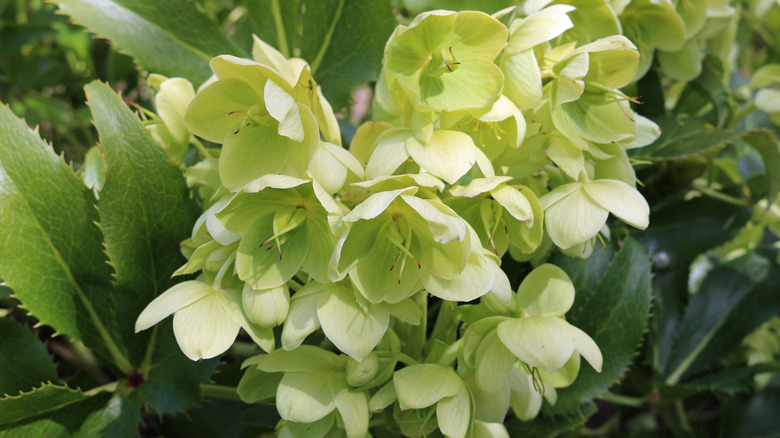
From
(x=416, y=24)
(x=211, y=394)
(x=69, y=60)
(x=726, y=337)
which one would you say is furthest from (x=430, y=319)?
(x=69, y=60)

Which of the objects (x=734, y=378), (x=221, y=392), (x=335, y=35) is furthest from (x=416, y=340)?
(x=734, y=378)

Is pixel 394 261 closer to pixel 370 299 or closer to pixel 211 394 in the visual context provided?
pixel 370 299

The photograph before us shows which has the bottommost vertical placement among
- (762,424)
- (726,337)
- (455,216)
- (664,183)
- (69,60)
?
(762,424)

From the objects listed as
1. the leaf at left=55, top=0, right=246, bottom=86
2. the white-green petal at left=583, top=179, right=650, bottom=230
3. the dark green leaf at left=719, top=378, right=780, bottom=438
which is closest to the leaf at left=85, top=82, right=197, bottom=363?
the leaf at left=55, top=0, right=246, bottom=86

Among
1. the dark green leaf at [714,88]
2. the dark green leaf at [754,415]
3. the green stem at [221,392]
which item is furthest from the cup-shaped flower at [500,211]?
the dark green leaf at [754,415]

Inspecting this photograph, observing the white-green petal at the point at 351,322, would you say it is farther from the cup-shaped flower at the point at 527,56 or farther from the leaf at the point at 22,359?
the leaf at the point at 22,359

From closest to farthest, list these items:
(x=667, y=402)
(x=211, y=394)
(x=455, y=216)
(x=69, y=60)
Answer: (x=455, y=216) → (x=211, y=394) → (x=667, y=402) → (x=69, y=60)

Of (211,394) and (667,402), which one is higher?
(211,394)

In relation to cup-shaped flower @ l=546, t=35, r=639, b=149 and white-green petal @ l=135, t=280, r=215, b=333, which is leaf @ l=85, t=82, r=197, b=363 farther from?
cup-shaped flower @ l=546, t=35, r=639, b=149

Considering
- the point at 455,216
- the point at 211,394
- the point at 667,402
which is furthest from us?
the point at 667,402
